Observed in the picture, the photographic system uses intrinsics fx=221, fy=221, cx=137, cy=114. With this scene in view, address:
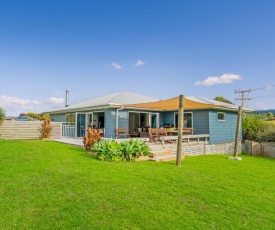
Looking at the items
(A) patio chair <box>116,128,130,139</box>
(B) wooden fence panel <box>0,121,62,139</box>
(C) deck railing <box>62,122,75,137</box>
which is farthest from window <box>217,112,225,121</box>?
(B) wooden fence panel <box>0,121,62,139</box>

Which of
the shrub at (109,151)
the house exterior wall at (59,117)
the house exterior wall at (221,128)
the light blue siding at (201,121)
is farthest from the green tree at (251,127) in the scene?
the house exterior wall at (59,117)

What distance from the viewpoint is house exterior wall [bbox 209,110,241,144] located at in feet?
50.7

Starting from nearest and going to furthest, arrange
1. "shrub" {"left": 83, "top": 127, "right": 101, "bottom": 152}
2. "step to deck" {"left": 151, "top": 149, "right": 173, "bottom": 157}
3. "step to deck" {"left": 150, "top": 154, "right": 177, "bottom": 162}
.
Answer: "step to deck" {"left": 150, "top": 154, "right": 177, "bottom": 162}, "step to deck" {"left": 151, "top": 149, "right": 173, "bottom": 157}, "shrub" {"left": 83, "top": 127, "right": 101, "bottom": 152}

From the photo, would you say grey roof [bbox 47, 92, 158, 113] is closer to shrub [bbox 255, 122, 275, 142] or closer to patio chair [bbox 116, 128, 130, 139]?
patio chair [bbox 116, 128, 130, 139]

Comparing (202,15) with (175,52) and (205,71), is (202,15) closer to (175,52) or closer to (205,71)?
(175,52)

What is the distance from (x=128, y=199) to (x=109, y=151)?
4267 millimetres

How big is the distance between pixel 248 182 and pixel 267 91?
22510mm

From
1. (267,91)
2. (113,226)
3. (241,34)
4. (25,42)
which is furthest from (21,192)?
(267,91)

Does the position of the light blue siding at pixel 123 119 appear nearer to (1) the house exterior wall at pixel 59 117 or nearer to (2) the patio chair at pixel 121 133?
(2) the patio chair at pixel 121 133

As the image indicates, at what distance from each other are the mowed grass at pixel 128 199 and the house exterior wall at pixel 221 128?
8.45m

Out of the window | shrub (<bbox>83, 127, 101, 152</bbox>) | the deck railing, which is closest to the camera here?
shrub (<bbox>83, 127, 101, 152</bbox>)

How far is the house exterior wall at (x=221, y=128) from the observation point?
15451 mm

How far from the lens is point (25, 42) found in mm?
15742

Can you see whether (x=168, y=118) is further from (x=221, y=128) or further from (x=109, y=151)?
(x=109, y=151)
